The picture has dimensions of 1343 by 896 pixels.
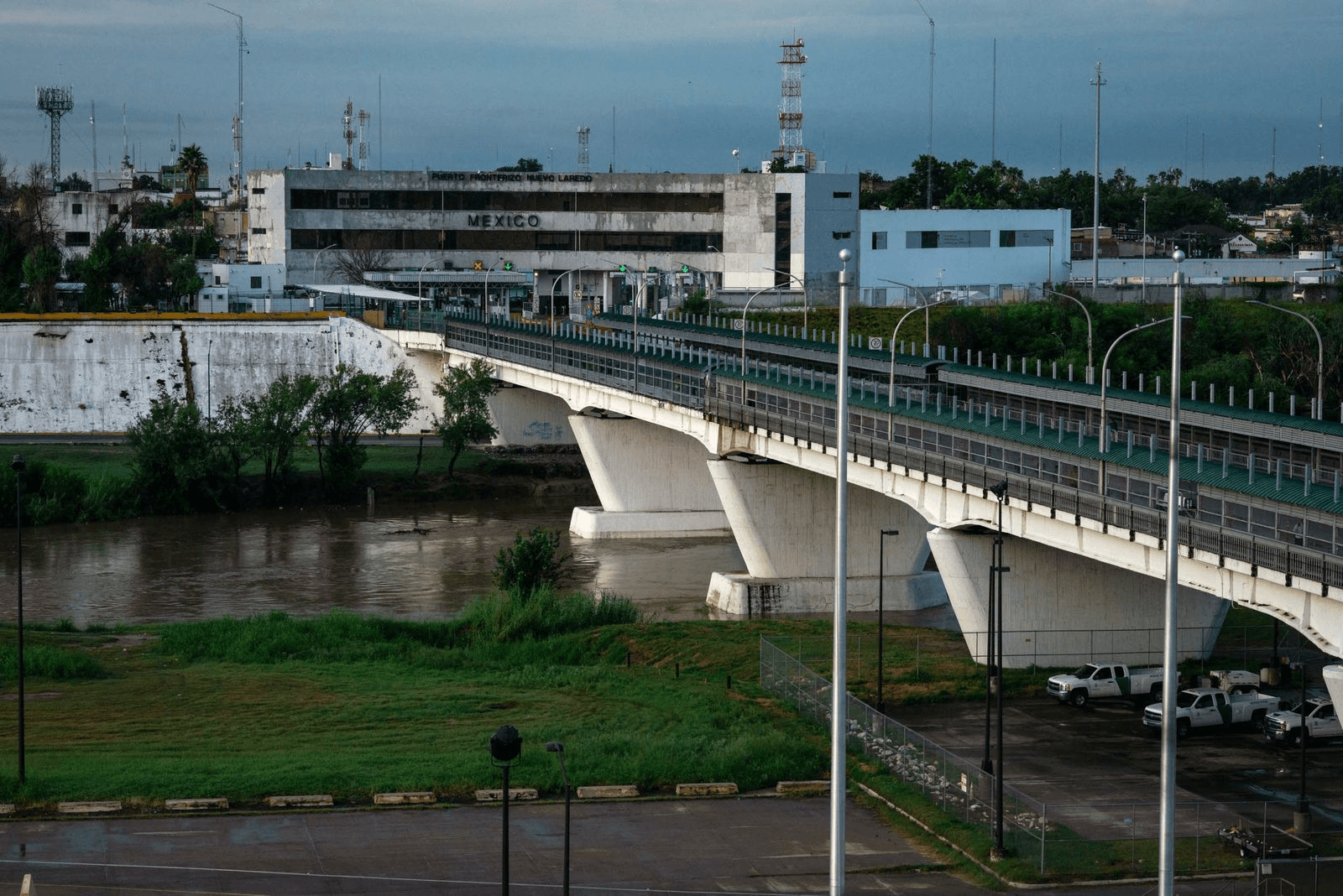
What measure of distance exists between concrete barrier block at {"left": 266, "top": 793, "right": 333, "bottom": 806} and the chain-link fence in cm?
1248

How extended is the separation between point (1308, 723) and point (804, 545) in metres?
28.2

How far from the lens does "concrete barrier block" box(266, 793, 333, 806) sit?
37469mm

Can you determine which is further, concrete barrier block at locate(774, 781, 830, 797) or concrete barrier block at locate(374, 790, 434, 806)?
concrete barrier block at locate(774, 781, 830, 797)

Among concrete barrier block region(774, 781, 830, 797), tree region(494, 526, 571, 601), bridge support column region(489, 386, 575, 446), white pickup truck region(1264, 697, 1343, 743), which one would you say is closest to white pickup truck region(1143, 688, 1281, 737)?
white pickup truck region(1264, 697, 1343, 743)

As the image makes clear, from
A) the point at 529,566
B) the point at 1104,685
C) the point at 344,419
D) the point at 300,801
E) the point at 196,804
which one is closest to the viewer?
the point at 196,804

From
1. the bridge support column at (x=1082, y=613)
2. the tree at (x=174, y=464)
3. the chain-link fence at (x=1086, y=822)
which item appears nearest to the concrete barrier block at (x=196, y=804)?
the chain-link fence at (x=1086, y=822)

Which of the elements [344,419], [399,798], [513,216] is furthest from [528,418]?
[399,798]

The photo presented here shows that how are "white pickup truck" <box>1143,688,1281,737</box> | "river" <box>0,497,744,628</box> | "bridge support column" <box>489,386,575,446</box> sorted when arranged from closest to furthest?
"white pickup truck" <box>1143,688,1281,737</box> < "river" <box>0,497,744,628</box> < "bridge support column" <box>489,386,575,446</box>

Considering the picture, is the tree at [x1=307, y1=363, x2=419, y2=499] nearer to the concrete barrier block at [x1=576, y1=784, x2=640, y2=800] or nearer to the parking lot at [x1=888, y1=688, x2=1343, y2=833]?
the parking lot at [x1=888, y1=688, x2=1343, y2=833]

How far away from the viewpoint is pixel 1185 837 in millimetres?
34312

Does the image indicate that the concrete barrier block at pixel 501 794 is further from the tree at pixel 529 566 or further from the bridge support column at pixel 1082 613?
the tree at pixel 529 566

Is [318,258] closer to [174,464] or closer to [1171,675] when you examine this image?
[174,464]

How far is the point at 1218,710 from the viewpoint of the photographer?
4441 centimetres

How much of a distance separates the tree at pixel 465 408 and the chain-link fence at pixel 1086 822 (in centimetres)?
6000
